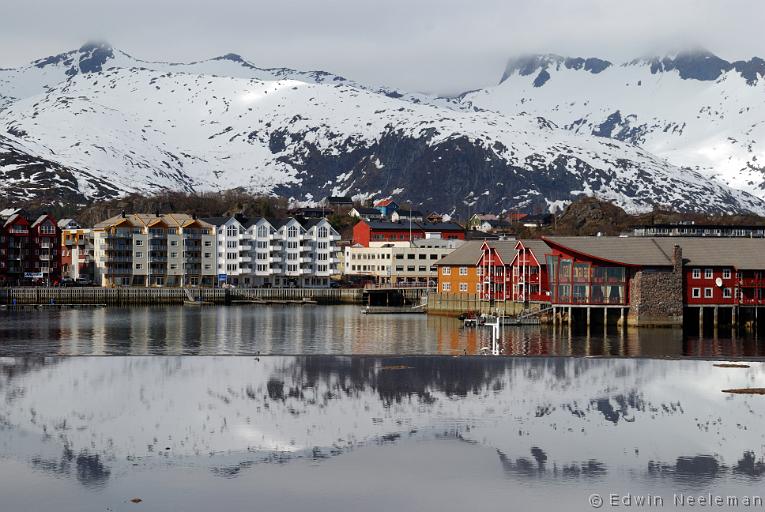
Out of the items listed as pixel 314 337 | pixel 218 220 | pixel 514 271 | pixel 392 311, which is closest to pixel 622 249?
pixel 514 271

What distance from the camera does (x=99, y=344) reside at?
7800 cm

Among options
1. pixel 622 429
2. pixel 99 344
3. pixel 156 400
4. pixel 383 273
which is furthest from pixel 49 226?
pixel 622 429

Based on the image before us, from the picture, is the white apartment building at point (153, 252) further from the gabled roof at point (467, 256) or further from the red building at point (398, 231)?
the gabled roof at point (467, 256)

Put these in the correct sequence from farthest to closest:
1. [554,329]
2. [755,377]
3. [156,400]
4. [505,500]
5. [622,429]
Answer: [554,329], [755,377], [156,400], [622,429], [505,500]

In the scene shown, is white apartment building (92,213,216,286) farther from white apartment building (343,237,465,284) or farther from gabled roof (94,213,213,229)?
white apartment building (343,237,465,284)

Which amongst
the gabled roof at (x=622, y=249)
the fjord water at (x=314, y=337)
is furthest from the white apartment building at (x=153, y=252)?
the gabled roof at (x=622, y=249)

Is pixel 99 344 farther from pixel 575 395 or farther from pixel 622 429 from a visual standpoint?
pixel 622 429

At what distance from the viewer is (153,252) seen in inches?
6393

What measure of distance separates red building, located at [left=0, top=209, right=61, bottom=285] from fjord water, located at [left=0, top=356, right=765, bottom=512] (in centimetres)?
9904

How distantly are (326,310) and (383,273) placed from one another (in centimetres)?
3682

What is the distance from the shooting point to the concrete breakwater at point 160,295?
451 feet

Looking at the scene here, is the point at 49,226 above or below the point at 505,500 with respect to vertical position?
above

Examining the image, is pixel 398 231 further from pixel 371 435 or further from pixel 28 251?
pixel 371 435

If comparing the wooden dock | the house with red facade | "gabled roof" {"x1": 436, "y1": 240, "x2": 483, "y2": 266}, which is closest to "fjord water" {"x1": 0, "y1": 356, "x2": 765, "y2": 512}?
the house with red facade
